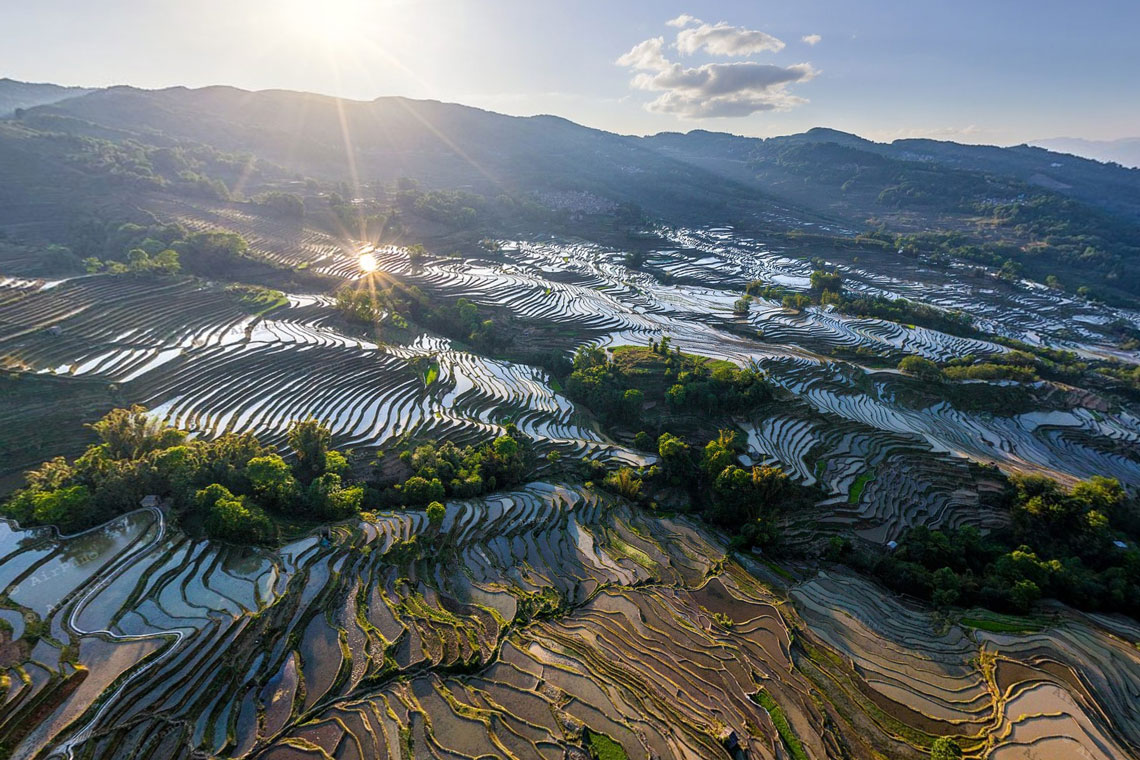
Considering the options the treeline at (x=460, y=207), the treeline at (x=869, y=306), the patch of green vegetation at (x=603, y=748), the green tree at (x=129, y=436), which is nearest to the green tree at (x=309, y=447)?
the green tree at (x=129, y=436)

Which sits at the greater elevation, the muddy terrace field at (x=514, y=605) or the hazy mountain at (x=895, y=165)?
the hazy mountain at (x=895, y=165)

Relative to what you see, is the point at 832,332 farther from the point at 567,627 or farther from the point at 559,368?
the point at 567,627

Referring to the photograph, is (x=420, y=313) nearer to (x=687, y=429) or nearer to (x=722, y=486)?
(x=687, y=429)

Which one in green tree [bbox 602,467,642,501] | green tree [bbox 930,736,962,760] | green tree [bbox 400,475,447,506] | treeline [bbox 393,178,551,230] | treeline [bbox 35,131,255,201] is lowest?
green tree [bbox 602,467,642,501]

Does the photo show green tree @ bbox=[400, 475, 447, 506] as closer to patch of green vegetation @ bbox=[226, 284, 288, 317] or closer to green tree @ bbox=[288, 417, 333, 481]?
green tree @ bbox=[288, 417, 333, 481]

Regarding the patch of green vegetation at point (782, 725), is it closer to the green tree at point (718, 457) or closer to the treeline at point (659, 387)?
the green tree at point (718, 457)

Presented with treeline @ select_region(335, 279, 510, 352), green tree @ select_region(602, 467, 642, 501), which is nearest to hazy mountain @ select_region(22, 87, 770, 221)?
treeline @ select_region(335, 279, 510, 352)

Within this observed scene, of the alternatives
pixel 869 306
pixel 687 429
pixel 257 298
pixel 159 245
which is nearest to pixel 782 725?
pixel 687 429
